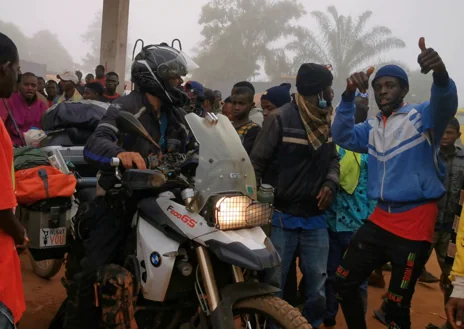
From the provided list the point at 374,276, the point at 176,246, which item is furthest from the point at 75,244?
the point at 374,276

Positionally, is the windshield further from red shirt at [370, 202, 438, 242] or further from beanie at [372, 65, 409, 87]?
beanie at [372, 65, 409, 87]

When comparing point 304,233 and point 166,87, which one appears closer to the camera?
point 166,87

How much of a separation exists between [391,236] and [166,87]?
1.82 metres

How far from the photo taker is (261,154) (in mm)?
3537

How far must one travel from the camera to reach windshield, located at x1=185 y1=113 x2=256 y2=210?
242 centimetres

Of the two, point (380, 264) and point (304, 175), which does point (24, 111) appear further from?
point (380, 264)

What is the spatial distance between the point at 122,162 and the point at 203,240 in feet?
2.02

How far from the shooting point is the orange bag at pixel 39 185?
323 centimetres

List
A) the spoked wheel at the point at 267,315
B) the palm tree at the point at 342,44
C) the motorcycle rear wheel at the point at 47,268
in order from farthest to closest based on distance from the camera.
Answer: the palm tree at the point at 342,44, the motorcycle rear wheel at the point at 47,268, the spoked wheel at the point at 267,315

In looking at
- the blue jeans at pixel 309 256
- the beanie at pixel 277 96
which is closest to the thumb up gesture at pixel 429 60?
the blue jeans at pixel 309 256

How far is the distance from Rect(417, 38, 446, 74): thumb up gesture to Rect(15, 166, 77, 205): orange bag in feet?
7.88

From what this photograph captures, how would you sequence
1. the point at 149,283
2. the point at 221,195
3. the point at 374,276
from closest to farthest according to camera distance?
the point at 221,195 → the point at 149,283 → the point at 374,276

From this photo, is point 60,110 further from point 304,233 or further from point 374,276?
point 374,276

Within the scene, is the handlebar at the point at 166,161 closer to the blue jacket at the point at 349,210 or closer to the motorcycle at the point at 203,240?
the motorcycle at the point at 203,240
